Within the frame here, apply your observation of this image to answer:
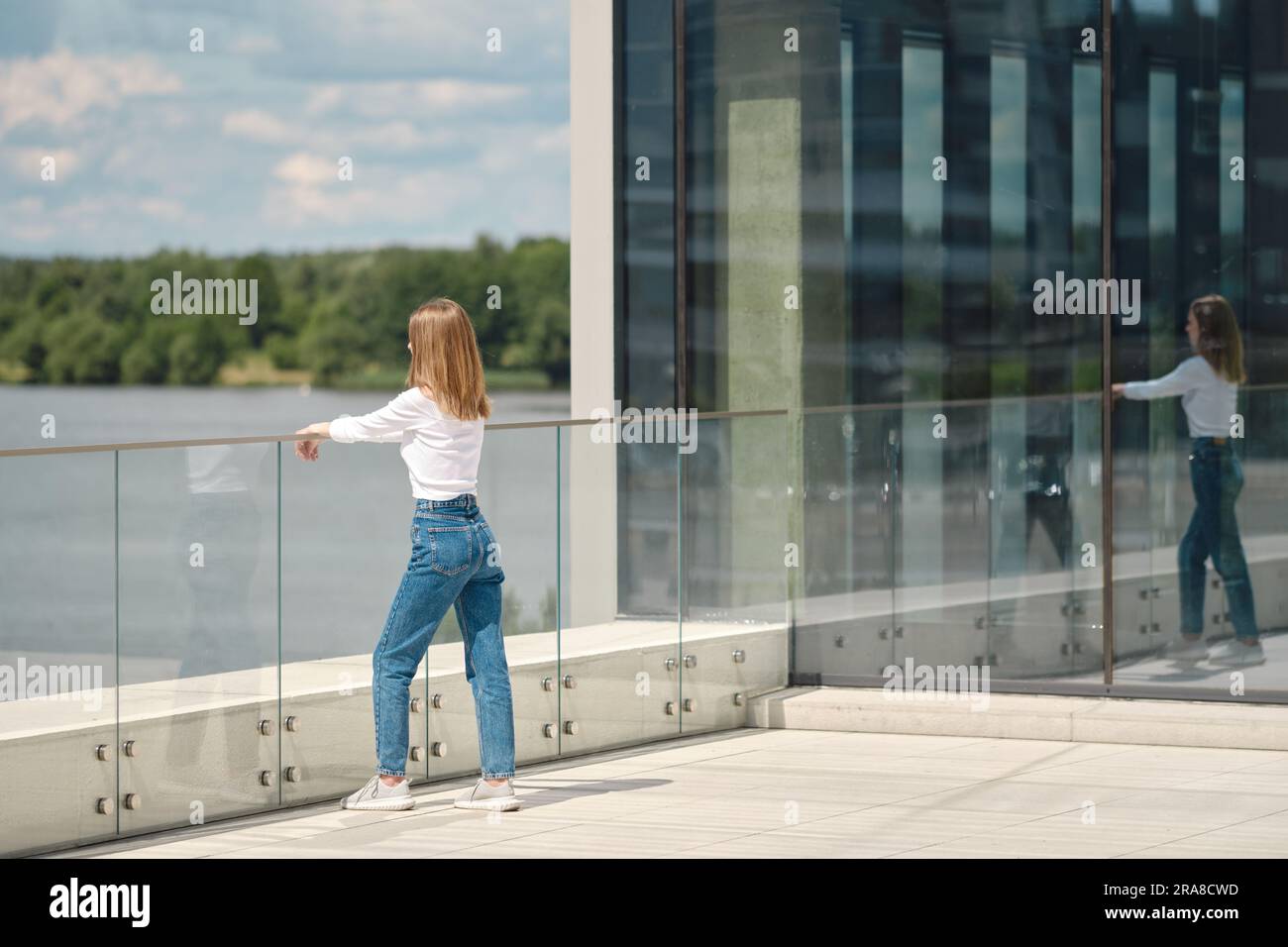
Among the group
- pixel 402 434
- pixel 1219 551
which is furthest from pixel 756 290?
pixel 402 434

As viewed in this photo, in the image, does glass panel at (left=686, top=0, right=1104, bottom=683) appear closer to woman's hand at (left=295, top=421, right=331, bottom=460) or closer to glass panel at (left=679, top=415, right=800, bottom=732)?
glass panel at (left=679, top=415, right=800, bottom=732)

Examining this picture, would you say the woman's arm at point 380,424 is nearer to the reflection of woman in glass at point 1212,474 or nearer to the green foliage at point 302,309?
the reflection of woman in glass at point 1212,474

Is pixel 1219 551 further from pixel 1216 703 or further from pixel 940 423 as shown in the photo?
pixel 940 423

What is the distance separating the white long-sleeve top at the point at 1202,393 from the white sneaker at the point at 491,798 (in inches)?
134

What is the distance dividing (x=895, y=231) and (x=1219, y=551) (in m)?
2.00

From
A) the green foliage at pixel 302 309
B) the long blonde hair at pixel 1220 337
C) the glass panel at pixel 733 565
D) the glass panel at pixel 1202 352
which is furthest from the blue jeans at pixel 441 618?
the green foliage at pixel 302 309

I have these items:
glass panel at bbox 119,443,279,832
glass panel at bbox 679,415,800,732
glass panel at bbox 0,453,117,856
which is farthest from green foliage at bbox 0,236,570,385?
glass panel at bbox 0,453,117,856

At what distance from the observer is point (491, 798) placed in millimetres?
6285

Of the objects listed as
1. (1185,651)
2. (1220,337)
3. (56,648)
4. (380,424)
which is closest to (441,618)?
(380,424)

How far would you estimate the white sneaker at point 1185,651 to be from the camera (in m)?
7.89

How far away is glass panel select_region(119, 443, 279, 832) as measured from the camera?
19.3 ft

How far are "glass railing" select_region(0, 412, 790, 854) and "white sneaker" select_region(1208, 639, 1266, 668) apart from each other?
188 cm

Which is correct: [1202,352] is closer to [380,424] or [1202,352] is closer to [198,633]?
[380,424]
